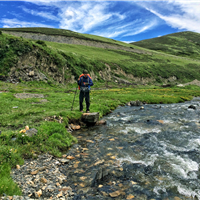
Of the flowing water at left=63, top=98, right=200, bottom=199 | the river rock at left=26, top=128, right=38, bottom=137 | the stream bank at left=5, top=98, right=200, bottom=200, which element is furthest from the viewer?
the river rock at left=26, top=128, right=38, bottom=137

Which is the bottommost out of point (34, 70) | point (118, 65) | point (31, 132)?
point (31, 132)

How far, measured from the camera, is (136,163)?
888cm

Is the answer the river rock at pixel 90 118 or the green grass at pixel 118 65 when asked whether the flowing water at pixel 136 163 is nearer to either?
the river rock at pixel 90 118

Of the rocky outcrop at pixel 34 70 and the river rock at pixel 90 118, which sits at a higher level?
the rocky outcrop at pixel 34 70

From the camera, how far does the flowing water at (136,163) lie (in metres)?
6.71

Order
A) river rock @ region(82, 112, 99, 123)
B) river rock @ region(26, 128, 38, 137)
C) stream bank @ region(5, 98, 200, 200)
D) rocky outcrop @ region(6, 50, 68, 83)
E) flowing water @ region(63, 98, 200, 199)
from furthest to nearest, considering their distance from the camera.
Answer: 1. rocky outcrop @ region(6, 50, 68, 83)
2. river rock @ region(82, 112, 99, 123)
3. river rock @ region(26, 128, 38, 137)
4. flowing water @ region(63, 98, 200, 199)
5. stream bank @ region(5, 98, 200, 200)

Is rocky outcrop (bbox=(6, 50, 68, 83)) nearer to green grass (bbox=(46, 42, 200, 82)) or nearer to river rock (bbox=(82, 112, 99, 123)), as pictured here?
green grass (bbox=(46, 42, 200, 82))

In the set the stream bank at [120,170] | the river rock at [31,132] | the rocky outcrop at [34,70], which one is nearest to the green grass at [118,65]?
the rocky outcrop at [34,70]

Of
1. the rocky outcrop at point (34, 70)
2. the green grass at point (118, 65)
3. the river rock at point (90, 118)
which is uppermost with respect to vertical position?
the green grass at point (118, 65)

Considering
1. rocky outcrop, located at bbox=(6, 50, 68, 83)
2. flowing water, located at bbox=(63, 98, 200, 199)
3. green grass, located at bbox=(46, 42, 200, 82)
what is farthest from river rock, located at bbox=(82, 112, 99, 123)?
green grass, located at bbox=(46, 42, 200, 82)

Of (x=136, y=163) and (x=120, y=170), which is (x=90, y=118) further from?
(x=120, y=170)

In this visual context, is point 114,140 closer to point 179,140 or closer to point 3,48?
point 179,140

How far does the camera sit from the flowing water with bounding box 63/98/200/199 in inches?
264

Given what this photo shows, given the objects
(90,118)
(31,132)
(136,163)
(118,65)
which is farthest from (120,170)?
(118,65)
